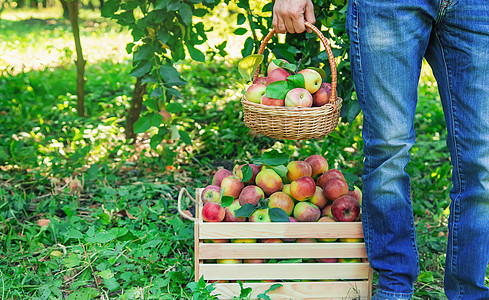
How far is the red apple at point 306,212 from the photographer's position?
1.74 meters

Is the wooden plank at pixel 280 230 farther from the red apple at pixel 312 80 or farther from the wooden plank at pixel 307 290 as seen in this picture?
the red apple at pixel 312 80

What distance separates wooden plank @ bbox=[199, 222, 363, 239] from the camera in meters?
1.63

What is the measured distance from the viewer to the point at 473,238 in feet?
4.70

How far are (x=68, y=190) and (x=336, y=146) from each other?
60.9 inches

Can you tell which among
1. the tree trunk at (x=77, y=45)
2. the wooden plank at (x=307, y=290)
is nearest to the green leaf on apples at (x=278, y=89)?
the wooden plank at (x=307, y=290)

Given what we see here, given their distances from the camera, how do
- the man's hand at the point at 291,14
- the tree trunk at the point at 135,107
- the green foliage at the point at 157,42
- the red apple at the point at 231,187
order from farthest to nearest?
the tree trunk at the point at 135,107
the green foliage at the point at 157,42
the red apple at the point at 231,187
the man's hand at the point at 291,14

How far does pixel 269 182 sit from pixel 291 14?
60 cm

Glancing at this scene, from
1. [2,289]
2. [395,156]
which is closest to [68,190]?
[2,289]

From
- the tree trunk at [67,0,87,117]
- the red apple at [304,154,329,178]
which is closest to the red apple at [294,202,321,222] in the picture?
the red apple at [304,154,329,178]

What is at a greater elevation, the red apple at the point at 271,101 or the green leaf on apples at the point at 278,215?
the red apple at the point at 271,101

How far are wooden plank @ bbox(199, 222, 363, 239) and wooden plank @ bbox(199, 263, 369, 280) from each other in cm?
10

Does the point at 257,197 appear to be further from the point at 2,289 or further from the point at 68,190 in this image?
the point at 68,190

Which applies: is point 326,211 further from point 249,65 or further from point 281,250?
point 249,65

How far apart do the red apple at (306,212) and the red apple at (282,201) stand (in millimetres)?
25
